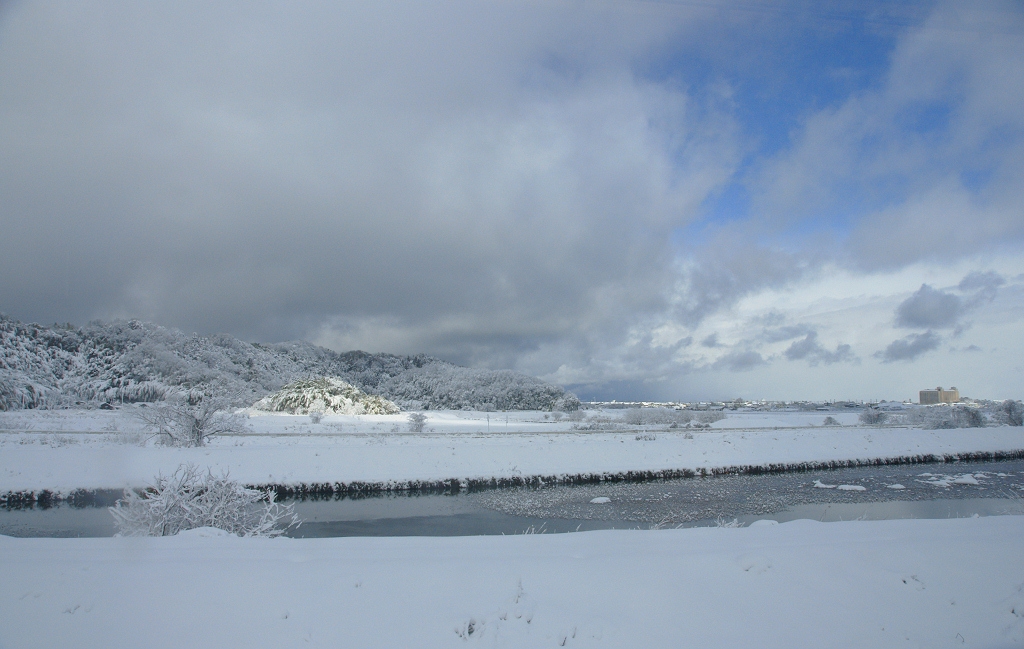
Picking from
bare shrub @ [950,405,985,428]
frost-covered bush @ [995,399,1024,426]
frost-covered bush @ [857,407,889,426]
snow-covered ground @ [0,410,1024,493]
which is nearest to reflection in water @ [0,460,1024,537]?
snow-covered ground @ [0,410,1024,493]

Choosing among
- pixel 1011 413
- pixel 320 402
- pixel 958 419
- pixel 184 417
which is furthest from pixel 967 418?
pixel 320 402

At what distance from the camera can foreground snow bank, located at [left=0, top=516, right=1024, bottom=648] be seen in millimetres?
4762

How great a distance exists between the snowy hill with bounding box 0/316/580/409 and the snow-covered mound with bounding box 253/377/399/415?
415 centimetres

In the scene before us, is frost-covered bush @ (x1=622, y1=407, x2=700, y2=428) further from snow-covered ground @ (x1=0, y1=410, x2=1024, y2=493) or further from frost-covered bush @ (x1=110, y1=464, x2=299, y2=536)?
frost-covered bush @ (x1=110, y1=464, x2=299, y2=536)

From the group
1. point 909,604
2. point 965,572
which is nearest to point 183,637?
point 909,604

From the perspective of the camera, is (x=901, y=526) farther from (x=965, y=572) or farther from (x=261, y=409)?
(x=261, y=409)

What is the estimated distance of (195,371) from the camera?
75.5 metres

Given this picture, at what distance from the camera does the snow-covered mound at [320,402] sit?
65938 millimetres

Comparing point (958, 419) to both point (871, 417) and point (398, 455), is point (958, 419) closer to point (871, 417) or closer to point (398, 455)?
point (871, 417)

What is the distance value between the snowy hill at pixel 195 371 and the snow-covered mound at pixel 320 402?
13.6ft

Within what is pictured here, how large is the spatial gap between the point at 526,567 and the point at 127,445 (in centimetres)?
2873

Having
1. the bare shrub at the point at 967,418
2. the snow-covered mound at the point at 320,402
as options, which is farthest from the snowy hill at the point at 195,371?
the bare shrub at the point at 967,418

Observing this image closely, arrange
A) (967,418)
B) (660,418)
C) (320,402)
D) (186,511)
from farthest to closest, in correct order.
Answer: (320,402), (660,418), (967,418), (186,511)

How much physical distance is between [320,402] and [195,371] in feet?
80.0
